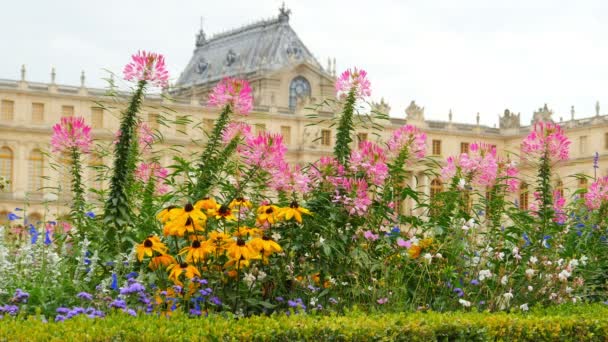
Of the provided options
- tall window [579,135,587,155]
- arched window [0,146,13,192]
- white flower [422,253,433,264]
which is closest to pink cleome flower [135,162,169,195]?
white flower [422,253,433,264]

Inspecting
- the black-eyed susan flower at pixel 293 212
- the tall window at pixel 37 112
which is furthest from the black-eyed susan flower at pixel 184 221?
the tall window at pixel 37 112

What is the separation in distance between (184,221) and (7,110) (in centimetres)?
5452

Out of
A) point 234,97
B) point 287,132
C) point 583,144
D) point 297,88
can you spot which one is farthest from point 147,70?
point 297,88

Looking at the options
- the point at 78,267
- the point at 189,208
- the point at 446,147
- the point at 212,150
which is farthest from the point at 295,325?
the point at 446,147

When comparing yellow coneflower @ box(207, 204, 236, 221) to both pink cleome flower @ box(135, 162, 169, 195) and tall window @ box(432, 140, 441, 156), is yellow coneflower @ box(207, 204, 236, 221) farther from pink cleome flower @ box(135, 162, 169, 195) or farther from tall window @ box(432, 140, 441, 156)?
tall window @ box(432, 140, 441, 156)

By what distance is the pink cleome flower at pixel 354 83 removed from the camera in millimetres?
9984

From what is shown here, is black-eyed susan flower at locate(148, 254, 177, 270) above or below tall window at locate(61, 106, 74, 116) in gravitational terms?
below

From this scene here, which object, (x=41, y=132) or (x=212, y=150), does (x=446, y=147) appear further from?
(x=212, y=150)

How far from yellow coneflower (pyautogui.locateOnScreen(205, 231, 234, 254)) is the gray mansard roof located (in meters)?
69.2

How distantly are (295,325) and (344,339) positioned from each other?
1.28 ft

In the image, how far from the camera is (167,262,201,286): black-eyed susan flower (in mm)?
7672

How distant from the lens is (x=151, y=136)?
10016 millimetres

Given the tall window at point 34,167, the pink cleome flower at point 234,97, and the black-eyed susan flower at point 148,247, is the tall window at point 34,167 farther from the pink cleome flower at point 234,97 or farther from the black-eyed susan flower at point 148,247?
the black-eyed susan flower at point 148,247

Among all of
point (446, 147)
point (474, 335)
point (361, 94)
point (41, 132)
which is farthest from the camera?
point (446, 147)
